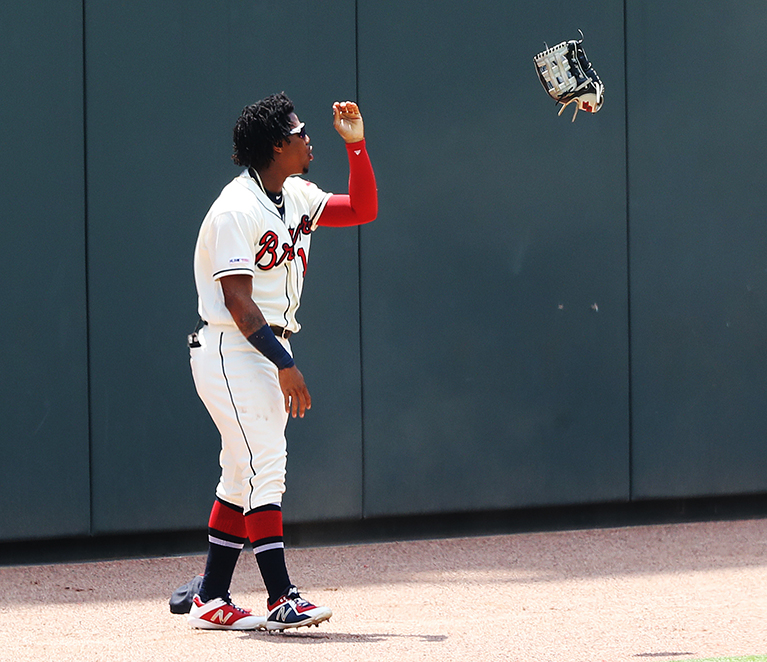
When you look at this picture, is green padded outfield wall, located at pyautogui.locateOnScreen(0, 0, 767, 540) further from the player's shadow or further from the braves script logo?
the player's shadow

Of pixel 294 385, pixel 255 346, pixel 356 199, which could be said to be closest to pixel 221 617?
pixel 294 385

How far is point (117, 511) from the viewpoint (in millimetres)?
5434

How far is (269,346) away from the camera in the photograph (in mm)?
3789

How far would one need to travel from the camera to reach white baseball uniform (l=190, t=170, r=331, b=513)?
12.7 ft

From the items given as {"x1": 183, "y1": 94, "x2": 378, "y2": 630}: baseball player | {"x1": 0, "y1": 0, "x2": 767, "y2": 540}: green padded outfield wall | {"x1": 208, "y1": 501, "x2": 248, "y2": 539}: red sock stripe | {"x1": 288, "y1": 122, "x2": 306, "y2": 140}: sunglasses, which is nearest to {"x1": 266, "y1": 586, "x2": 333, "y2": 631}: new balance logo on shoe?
{"x1": 183, "y1": 94, "x2": 378, "y2": 630}: baseball player

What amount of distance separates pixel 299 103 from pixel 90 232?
4.05 feet

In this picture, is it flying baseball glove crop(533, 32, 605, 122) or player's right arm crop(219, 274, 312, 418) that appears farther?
flying baseball glove crop(533, 32, 605, 122)

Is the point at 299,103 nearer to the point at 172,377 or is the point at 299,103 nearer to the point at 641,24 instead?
the point at 172,377

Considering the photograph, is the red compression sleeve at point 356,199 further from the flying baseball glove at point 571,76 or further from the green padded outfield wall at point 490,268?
the green padded outfield wall at point 490,268

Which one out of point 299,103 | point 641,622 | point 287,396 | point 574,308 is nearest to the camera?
point 287,396

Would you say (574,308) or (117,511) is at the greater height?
(574,308)

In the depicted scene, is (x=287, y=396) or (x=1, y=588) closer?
(x=287, y=396)

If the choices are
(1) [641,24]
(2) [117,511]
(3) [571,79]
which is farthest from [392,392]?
(1) [641,24]

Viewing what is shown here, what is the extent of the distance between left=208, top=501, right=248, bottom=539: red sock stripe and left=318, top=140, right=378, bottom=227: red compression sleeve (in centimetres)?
113
